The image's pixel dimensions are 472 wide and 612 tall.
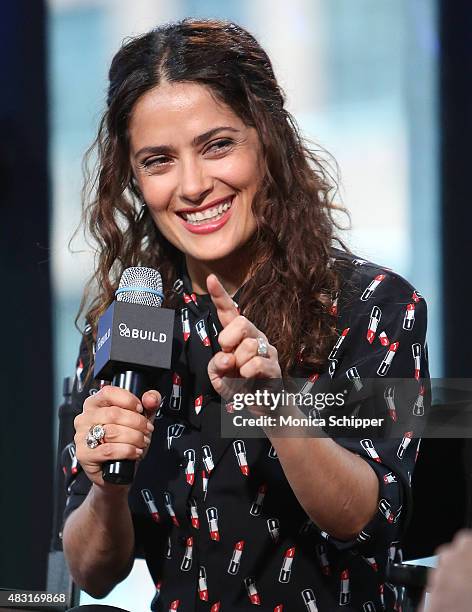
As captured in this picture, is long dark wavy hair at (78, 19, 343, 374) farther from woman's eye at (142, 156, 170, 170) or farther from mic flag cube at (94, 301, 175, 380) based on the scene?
mic flag cube at (94, 301, 175, 380)

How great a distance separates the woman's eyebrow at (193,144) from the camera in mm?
1409

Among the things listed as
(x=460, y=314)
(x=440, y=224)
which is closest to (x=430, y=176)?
(x=440, y=224)

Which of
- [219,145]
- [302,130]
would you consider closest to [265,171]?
[219,145]

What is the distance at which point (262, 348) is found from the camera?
1.04 metres

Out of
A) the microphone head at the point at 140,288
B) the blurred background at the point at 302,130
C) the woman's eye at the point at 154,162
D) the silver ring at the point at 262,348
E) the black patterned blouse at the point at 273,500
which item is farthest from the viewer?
the blurred background at the point at 302,130

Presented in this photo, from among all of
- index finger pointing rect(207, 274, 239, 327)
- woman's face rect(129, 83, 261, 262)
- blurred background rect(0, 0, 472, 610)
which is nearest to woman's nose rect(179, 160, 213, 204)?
woman's face rect(129, 83, 261, 262)

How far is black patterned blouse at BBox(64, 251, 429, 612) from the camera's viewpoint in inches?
53.1

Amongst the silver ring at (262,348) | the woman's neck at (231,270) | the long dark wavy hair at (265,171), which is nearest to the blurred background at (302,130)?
the long dark wavy hair at (265,171)

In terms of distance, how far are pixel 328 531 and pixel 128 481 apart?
295 millimetres

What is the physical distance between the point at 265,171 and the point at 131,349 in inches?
18.7

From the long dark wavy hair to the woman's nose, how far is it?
3.3 inches

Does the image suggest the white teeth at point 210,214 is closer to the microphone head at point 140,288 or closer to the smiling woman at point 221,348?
the smiling woman at point 221,348

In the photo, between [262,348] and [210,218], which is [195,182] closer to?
[210,218]

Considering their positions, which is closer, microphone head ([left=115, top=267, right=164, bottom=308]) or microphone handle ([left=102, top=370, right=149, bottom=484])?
microphone handle ([left=102, top=370, right=149, bottom=484])
